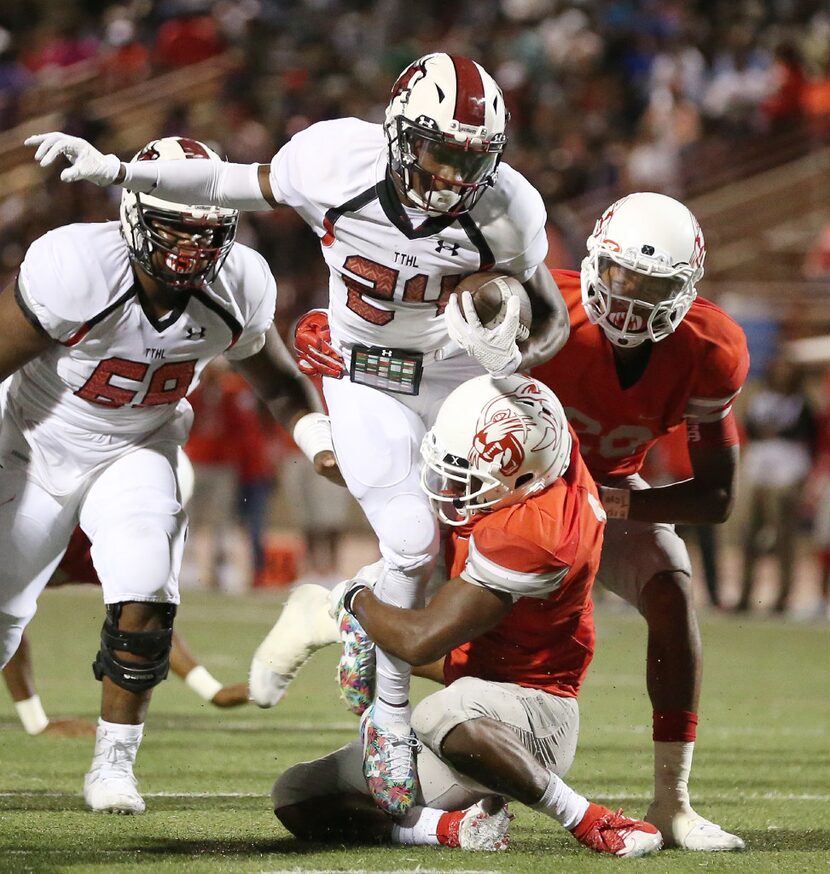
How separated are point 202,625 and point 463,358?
552 centimetres

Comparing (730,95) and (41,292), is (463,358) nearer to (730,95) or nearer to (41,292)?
(41,292)

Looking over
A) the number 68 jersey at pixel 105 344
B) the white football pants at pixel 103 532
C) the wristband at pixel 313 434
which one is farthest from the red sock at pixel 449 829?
the number 68 jersey at pixel 105 344

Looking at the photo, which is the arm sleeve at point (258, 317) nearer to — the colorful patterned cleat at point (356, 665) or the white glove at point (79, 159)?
the white glove at point (79, 159)

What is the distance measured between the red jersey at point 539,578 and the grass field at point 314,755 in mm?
481

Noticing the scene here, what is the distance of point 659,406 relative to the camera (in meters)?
4.58

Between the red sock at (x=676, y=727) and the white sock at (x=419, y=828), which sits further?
the red sock at (x=676, y=727)

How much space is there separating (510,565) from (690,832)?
105 centimetres

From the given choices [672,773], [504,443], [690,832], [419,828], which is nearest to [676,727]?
[672,773]

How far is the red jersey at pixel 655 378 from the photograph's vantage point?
4.52 meters

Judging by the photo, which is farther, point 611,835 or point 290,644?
point 290,644

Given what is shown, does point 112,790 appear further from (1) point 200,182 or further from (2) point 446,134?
(2) point 446,134

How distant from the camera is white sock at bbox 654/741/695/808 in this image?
4379 mm

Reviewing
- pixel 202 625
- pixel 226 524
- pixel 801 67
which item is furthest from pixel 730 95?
pixel 202 625

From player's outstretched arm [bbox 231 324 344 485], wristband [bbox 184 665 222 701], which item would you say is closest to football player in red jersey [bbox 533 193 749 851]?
player's outstretched arm [bbox 231 324 344 485]
